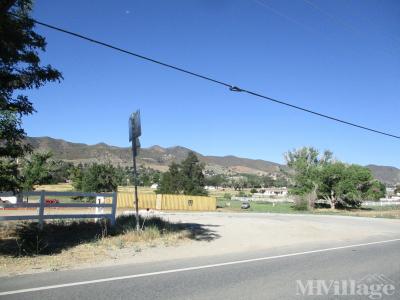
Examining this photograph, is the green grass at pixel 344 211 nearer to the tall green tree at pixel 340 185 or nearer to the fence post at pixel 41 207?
the tall green tree at pixel 340 185

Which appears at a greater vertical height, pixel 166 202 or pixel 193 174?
pixel 193 174

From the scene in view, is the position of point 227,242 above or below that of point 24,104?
below

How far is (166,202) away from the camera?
52156 millimetres

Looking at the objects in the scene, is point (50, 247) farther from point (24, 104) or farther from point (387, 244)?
point (387, 244)

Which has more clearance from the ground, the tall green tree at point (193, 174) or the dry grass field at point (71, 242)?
the tall green tree at point (193, 174)

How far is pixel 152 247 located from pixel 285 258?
11.2 feet

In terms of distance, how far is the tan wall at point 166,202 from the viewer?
164ft

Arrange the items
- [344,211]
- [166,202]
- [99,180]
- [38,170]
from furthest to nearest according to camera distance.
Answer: [344,211] < [166,202] < [99,180] < [38,170]

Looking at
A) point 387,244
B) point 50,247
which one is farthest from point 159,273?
point 387,244

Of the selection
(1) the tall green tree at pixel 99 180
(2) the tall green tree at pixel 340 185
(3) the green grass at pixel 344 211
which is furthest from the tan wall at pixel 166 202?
(2) the tall green tree at pixel 340 185

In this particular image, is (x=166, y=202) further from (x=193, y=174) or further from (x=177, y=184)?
(x=193, y=174)

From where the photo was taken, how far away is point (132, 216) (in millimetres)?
17250

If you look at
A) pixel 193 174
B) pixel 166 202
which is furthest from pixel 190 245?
pixel 193 174

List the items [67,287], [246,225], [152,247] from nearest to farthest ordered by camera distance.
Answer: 1. [67,287]
2. [152,247]
3. [246,225]
